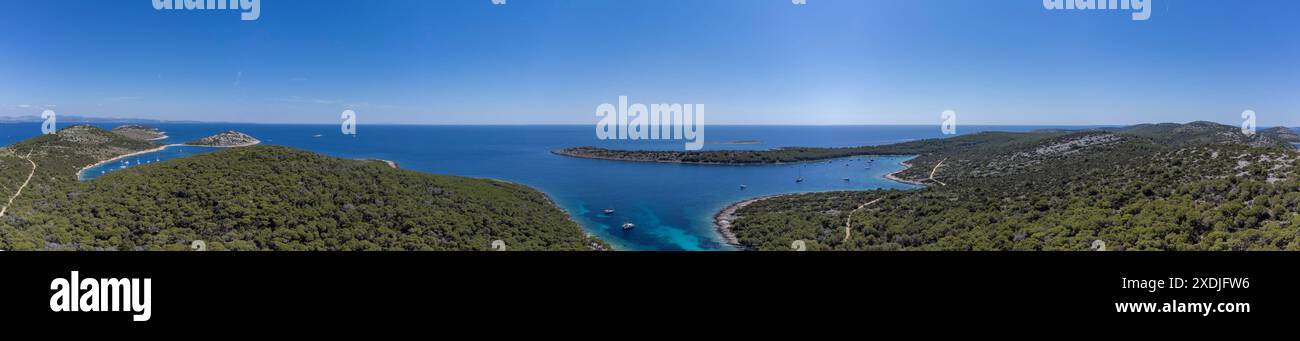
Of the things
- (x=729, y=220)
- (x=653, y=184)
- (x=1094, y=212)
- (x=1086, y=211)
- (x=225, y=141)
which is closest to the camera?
(x=1094, y=212)

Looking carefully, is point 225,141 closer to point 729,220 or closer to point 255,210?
point 255,210

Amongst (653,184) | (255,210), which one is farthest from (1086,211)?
(653,184)

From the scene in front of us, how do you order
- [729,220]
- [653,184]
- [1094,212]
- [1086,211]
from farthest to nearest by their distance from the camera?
[653,184], [729,220], [1086,211], [1094,212]

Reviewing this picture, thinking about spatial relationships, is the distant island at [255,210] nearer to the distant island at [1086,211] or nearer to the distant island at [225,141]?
the distant island at [1086,211]

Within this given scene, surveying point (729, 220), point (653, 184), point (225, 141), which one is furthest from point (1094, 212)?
point (225, 141)

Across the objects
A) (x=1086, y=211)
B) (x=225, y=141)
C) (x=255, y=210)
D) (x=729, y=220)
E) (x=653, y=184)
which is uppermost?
(x=225, y=141)

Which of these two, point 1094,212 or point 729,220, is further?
point 729,220

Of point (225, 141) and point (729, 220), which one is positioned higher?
point (225, 141)

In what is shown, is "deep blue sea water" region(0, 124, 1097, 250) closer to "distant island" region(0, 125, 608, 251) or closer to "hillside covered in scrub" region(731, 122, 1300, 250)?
"hillside covered in scrub" region(731, 122, 1300, 250)
